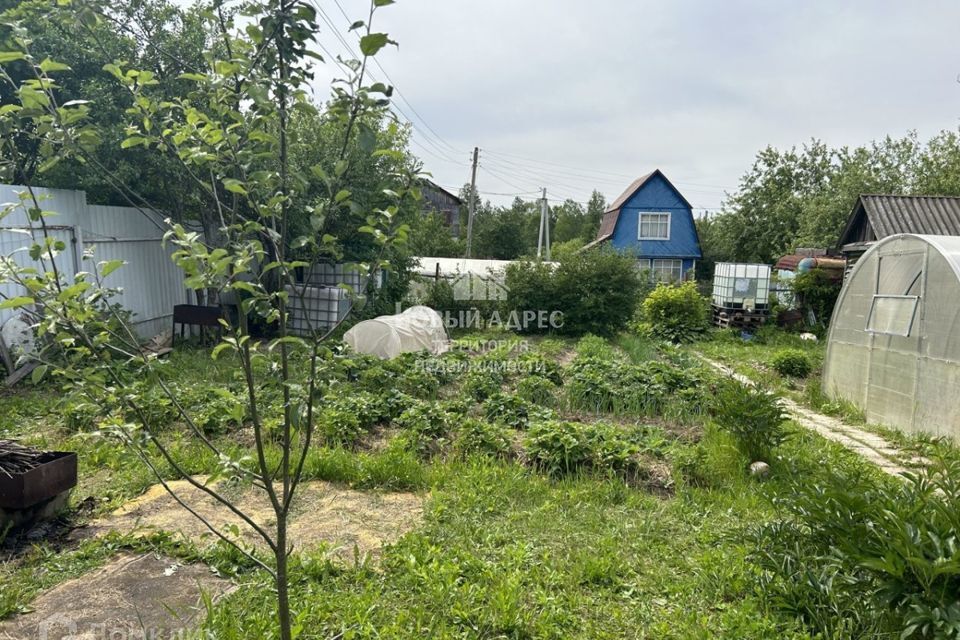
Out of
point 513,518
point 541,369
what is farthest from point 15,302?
point 541,369

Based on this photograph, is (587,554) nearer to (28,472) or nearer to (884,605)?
(884,605)

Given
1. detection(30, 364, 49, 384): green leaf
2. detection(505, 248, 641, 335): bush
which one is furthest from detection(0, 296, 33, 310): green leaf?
detection(505, 248, 641, 335): bush

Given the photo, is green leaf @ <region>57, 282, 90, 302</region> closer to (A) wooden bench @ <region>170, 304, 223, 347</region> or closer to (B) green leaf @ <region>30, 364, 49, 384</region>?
(B) green leaf @ <region>30, 364, 49, 384</region>

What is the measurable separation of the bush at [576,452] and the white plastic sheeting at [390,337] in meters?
4.19

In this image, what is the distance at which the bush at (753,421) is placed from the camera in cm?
468

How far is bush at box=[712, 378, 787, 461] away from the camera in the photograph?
468 cm

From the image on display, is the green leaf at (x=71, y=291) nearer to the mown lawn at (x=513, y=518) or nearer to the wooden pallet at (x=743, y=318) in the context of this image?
the mown lawn at (x=513, y=518)

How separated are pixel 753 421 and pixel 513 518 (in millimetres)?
2468

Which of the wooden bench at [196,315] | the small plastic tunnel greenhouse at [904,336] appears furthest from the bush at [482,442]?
the wooden bench at [196,315]

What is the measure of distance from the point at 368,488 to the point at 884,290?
6770mm

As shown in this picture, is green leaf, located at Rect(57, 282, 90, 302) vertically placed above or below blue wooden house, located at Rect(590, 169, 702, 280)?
below

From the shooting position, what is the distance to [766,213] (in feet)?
82.4

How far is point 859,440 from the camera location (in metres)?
6.16

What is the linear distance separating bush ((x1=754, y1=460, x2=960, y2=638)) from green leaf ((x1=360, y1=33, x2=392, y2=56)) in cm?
258
